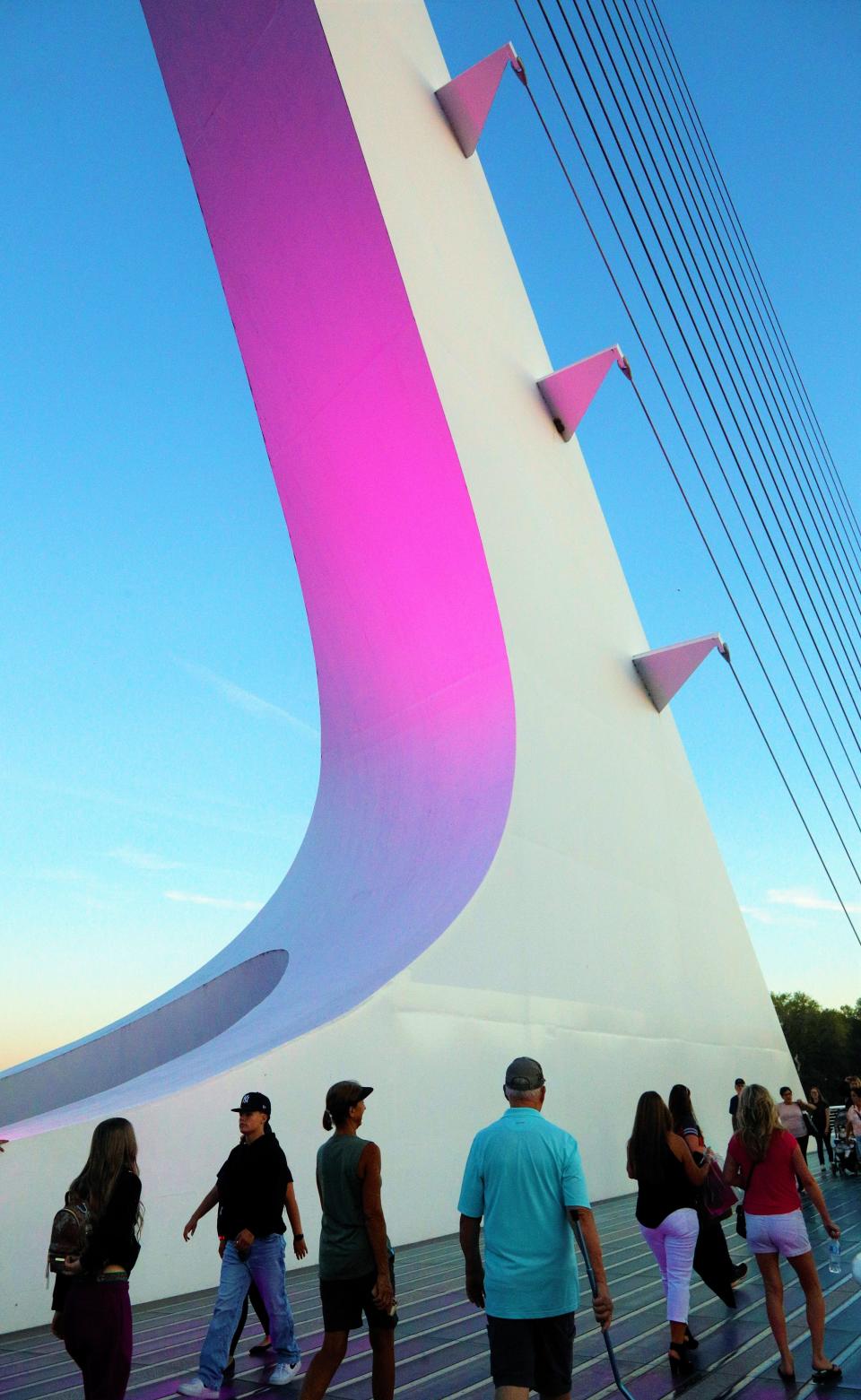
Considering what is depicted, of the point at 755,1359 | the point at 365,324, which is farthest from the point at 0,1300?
the point at 365,324

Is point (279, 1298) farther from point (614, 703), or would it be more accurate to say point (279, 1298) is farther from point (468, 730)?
point (614, 703)

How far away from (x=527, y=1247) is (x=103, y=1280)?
40.2 inches

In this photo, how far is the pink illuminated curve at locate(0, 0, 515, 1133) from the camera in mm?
9281

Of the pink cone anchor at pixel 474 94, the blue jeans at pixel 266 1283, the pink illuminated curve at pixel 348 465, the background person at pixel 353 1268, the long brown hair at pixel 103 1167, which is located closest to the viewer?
the long brown hair at pixel 103 1167

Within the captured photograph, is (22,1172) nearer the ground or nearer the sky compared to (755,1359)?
nearer the sky

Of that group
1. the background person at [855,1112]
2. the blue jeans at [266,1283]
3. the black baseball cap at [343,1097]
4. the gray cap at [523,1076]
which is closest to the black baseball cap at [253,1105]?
the blue jeans at [266,1283]

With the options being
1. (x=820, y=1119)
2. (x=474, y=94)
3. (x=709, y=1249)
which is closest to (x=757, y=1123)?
(x=709, y=1249)

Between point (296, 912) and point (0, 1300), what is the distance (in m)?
5.58

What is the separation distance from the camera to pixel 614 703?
11602 mm

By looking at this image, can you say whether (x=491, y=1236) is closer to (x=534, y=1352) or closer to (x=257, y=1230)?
(x=534, y=1352)

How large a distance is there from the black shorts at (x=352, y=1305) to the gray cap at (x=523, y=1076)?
2.70 ft

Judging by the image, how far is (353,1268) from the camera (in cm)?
298

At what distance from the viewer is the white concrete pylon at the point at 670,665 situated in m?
12.2

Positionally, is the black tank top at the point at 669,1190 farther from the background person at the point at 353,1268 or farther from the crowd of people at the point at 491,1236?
the background person at the point at 353,1268
